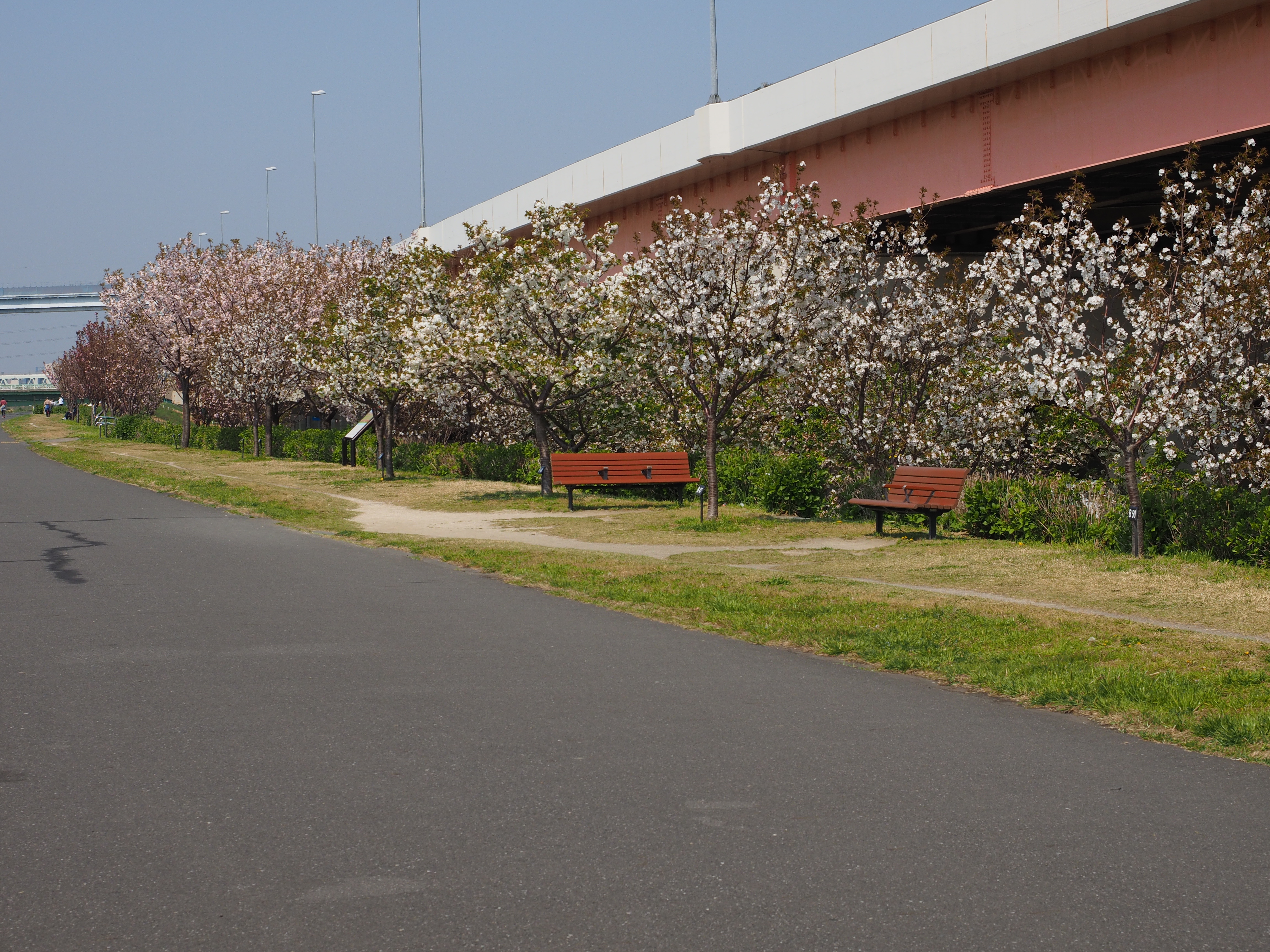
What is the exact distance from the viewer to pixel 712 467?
19.2 meters

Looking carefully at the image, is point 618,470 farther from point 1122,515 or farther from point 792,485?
point 1122,515

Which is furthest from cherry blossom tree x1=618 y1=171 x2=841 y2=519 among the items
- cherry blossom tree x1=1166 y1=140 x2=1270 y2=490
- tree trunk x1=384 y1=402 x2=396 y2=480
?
tree trunk x1=384 y1=402 x2=396 y2=480

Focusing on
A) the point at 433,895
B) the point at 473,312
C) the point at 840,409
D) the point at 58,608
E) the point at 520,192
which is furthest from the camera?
the point at 520,192

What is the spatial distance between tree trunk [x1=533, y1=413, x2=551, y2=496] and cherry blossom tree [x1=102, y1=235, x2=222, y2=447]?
93.8ft

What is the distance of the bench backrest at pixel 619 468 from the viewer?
69.5ft

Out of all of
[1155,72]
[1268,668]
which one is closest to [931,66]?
[1155,72]

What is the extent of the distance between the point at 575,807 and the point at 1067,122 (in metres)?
15.6

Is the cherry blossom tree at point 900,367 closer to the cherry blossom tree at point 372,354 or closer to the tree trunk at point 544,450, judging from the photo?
the tree trunk at point 544,450

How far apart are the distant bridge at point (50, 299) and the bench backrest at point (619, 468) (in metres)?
157

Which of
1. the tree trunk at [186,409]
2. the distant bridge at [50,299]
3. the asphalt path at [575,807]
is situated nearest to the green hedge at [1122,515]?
the asphalt path at [575,807]

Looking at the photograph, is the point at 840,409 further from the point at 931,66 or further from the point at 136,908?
the point at 136,908

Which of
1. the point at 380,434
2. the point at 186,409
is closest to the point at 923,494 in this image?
the point at 380,434

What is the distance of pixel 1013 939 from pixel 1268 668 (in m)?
4.89

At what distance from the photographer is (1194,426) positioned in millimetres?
15391
